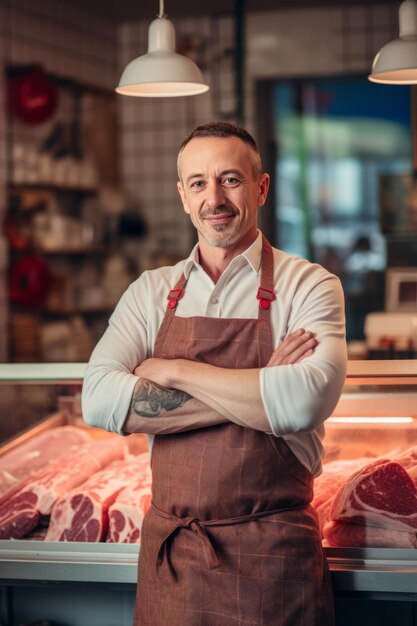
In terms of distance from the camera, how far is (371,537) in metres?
2.64

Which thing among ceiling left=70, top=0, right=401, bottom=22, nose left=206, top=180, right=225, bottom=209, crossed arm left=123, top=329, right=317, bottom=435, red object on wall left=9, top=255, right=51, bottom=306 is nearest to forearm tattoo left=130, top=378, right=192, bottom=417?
crossed arm left=123, top=329, right=317, bottom=435

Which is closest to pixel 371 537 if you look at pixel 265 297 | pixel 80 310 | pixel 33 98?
pixel 265 297

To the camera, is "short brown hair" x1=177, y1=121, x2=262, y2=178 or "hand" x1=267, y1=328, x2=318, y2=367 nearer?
"hand" x1=267, y1=328, x2=318, y2=367

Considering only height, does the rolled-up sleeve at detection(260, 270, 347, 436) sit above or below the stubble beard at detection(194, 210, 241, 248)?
below

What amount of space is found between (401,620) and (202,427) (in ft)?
3.05

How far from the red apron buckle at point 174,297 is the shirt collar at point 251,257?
0.17 feet

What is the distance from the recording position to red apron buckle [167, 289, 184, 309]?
255 centimetres

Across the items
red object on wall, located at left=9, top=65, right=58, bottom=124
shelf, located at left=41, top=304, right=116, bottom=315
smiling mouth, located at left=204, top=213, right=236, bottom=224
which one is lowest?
shelf, located at left=41, top=304, right=116, bottom=315

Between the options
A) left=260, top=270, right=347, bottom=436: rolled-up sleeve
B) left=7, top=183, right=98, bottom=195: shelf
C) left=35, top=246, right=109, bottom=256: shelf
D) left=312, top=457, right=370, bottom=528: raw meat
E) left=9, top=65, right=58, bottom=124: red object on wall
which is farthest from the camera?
left=35, top=246, right=109, bottom=256: shelf

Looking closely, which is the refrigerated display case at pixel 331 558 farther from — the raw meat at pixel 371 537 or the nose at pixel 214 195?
the nose at pixel 214 195

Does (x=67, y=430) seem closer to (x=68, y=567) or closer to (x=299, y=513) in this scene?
(x=68, y=567)

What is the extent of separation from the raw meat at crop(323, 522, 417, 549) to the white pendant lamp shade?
1635mm

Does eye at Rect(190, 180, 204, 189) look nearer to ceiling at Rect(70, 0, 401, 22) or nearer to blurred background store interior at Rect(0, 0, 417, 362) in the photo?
blurred background store interior at Rect(0, 0, 417, 362)

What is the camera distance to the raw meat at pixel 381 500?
104 inches
